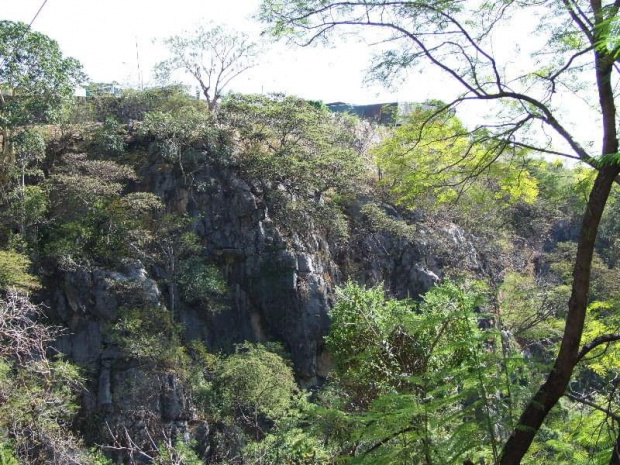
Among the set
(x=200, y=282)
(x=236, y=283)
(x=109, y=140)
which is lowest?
(x=236, y=283)

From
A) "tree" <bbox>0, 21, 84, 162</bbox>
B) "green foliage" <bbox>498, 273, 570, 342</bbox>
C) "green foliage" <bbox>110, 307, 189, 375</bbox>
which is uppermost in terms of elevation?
"tree" <bbox>0, 21, 84, 162</bbox>

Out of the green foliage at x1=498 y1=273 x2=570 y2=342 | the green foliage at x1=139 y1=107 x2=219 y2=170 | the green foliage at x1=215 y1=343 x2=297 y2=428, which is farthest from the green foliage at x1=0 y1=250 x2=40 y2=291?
the green foliage at x1=498 y1=273 x2=570 y2=342

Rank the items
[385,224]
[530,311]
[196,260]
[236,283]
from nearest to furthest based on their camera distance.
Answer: [530,311]
[196,260]
[236,283]
[385,224]

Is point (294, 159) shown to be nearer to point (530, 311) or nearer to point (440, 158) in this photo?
point (530, 311)

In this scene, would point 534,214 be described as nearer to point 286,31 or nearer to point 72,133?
point 72,133

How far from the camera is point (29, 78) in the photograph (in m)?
14.0

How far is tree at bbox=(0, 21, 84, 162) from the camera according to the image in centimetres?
1370

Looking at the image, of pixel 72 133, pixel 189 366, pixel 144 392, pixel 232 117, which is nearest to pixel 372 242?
pixel 232 117

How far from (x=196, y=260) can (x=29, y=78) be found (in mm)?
5690

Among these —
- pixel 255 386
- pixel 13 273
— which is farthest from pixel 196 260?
pixel 13 273

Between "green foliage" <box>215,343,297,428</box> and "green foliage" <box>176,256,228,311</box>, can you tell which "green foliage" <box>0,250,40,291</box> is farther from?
"green foliage" <box>215,343,297,428</box>

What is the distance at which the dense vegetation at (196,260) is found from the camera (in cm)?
714

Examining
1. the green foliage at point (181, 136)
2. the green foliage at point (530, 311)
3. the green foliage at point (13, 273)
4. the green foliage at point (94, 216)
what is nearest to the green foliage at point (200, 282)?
the green foliage at point (94, 216)

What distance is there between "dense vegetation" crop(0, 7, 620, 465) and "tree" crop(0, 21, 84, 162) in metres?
0.05
